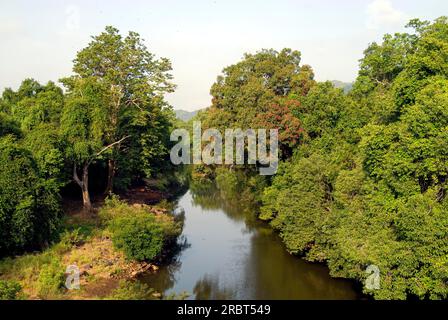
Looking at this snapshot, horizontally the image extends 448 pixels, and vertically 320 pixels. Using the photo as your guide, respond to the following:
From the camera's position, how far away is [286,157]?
2680 cm

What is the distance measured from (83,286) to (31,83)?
22320mm

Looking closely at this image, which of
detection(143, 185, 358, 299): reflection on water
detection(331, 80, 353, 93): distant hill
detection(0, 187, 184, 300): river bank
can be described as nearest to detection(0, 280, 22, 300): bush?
detection(0, 187, 184, 300): river bank

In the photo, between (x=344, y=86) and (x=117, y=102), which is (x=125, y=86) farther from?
(x=344, y=86)

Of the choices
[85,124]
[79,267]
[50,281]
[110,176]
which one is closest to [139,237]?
[79,267]

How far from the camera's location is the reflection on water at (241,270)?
56.5 feet

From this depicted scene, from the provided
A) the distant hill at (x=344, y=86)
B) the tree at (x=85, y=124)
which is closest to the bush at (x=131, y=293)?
the tree at (x=85, y=124)

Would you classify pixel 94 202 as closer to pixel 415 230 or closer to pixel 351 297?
pixel 351 297

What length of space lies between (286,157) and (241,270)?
32.2ft

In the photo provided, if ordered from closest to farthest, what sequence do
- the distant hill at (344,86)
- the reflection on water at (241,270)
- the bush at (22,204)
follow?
1. the bush at (22,204)
2. the reflection on water at (241,270)
3. the distant hill at (344,86)

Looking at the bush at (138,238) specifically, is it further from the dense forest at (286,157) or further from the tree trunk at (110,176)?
the tree trunk at (110,176)

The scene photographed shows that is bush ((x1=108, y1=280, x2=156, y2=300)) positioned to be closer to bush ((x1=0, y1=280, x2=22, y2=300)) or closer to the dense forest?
the dense forest

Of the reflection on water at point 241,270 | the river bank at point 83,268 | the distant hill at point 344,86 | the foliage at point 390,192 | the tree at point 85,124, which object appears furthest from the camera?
the distant hill at point 344,86

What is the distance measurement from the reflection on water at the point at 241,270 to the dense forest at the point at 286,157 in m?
0.98

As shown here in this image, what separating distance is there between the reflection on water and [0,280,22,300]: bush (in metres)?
6.02
